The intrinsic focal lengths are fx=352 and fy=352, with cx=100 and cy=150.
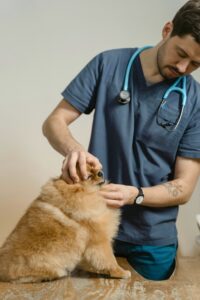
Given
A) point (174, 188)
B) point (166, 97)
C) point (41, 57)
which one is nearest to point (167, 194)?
point (174, 188)

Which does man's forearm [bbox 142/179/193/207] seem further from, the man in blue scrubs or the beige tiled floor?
the beige tiled floor

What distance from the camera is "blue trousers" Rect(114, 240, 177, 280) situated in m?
1.10

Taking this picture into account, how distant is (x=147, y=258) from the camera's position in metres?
1.11

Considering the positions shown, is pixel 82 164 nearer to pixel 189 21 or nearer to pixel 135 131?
pixel 135 131

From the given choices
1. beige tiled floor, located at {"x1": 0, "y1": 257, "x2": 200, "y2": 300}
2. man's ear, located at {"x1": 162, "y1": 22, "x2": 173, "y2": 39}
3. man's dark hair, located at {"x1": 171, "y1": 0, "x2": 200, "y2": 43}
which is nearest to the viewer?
beige tiled floor, located at {"x1": 0, "y1": 257, "x2": 200, "y2": 300}

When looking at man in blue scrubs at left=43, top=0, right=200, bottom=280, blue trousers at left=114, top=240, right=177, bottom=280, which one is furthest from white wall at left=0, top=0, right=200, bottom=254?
blue trousers at left=114, top=240, right=177, bottom=280

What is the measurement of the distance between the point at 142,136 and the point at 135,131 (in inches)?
1.1

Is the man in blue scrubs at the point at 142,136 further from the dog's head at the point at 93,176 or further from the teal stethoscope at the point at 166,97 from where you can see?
the dog's head at the point at 93,176

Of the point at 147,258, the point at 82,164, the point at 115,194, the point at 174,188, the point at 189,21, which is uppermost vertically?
the point at 189,21

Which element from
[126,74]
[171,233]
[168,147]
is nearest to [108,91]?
[126,74]

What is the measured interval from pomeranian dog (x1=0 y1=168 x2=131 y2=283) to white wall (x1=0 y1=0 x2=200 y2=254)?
817mm

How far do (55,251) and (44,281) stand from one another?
9 centimetres

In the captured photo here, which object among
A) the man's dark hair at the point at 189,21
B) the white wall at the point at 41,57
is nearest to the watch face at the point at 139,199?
the man's dark hair at the point at 189,21

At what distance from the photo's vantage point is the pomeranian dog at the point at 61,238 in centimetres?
82
